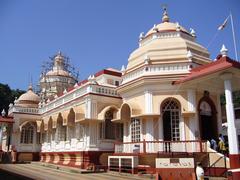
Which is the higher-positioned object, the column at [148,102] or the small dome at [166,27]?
the small dome at [166,27]

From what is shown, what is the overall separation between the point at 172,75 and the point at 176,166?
6131 millimetres

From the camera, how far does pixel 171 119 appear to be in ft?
54.1

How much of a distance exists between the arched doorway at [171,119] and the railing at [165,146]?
0.84 meters

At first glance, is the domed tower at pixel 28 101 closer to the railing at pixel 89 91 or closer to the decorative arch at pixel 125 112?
the railing at pixel 89 91

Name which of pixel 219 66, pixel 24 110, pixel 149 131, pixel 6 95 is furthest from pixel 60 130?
pixel 6 95

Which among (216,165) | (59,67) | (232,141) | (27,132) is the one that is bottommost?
(216,165)

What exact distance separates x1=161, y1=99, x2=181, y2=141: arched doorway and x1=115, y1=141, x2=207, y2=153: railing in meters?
0.84

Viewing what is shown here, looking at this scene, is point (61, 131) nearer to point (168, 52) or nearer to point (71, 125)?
point (71, 125)

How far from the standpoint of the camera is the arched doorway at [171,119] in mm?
16250

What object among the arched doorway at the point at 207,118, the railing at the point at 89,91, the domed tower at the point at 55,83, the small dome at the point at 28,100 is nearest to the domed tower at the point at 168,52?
the railing at the point at 89,91

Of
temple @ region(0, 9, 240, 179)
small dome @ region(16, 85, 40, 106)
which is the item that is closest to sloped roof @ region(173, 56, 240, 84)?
temple @ region(0, 9, 240, 179)

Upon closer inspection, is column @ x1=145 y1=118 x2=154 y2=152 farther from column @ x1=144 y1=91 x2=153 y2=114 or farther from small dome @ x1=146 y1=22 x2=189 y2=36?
small dome @ x1=146 y1=22 x2=189 y2=36

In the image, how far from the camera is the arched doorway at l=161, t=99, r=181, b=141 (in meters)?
16.2

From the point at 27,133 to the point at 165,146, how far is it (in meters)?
18.7
